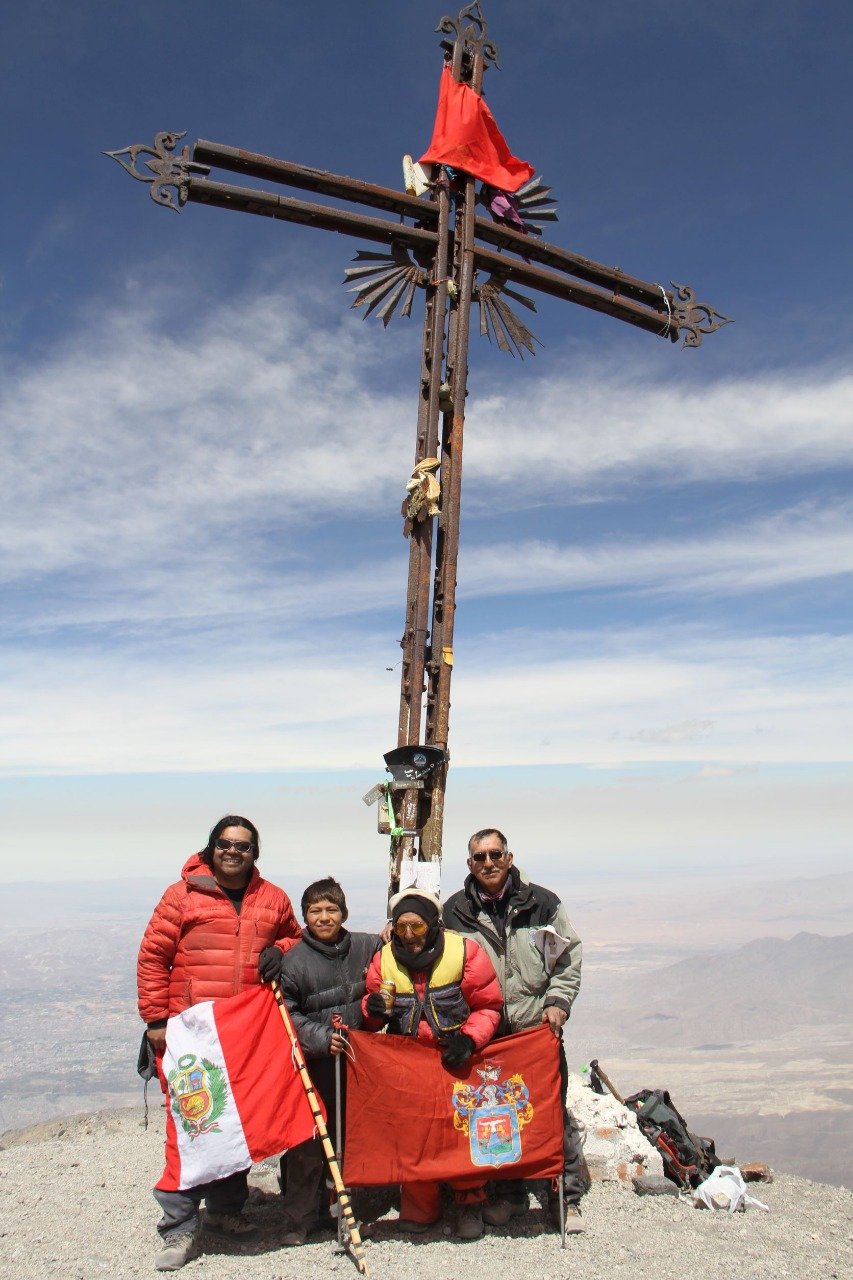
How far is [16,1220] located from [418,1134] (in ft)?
9.95

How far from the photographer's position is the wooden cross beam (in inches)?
262

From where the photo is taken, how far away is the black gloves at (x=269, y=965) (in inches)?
207

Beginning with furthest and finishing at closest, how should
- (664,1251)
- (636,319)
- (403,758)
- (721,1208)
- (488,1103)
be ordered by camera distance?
(636,319), (403,758), (721,1208), (488,1103), (664,1251)

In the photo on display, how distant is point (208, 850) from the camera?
210 inches

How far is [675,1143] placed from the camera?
638 cm

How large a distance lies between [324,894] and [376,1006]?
0.74m

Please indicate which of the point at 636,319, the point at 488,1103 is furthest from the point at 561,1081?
the point at 636,319

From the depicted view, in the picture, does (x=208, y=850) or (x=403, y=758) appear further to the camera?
(x=403, y=758)

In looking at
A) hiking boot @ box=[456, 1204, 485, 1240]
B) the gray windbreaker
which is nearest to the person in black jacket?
the gray windbreaker

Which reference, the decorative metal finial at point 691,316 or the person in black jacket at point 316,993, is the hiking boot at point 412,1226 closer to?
the person in black jacket at point 316,993

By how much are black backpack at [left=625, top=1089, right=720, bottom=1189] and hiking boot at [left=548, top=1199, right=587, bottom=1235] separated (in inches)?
42.7

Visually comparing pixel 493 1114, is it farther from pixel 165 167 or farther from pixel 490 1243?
pixel 165 167

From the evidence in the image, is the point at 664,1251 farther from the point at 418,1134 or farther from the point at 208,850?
the point at 208,850

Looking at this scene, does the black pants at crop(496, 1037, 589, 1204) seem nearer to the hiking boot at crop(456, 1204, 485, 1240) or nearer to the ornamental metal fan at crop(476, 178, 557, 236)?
the hiking boot at crop(456, 1204, 485, 1240)
